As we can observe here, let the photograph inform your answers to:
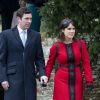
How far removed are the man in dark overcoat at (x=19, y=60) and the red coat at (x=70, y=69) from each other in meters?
0.34

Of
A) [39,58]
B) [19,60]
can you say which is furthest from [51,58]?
[19,60]

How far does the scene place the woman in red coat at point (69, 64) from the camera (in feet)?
26.0

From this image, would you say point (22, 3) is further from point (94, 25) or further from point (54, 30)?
point (94, 25)

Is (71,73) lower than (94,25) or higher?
lower

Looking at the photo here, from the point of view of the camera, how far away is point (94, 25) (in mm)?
8297

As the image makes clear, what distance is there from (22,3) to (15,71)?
2.42 m

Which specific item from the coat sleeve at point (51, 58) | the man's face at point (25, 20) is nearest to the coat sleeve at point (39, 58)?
the coat sleeve at point (51, 58)

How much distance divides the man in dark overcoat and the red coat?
344 mm

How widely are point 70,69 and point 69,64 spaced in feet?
0.25

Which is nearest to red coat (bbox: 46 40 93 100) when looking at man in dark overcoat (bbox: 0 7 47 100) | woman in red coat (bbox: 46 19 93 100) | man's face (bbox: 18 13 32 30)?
woman in red coat (bbox: 46 19 93 100)

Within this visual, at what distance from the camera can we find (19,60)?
300 inches

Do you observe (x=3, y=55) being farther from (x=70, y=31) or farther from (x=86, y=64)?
(x=86, y=64)

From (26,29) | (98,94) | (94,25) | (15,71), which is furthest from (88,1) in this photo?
(98,94)

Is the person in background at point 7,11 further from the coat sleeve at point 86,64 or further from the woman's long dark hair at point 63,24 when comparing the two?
the coat sleeve at point 86,64
